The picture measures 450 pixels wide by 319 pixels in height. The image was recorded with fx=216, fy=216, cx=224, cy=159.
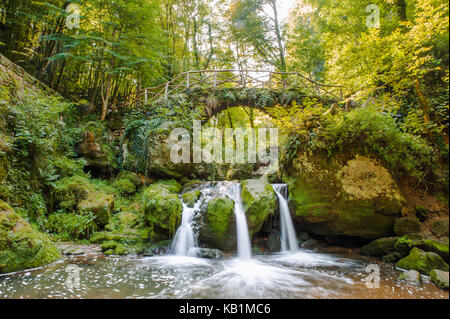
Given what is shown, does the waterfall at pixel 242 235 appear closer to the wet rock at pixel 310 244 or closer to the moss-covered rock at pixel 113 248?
the wet rock at pixel 310 244

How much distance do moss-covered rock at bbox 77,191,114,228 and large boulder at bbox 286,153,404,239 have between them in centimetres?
521

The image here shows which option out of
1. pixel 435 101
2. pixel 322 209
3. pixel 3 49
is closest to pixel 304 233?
pixel 322 209

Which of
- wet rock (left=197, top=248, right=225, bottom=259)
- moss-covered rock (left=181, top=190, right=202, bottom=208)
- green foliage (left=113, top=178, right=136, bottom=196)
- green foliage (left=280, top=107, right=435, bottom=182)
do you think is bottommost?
wet rock (left=197, top=248, right=225, bottom=259)

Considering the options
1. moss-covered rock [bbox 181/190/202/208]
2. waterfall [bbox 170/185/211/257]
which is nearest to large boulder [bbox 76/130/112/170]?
moss-covered rock [bbox 181/190/202/208]

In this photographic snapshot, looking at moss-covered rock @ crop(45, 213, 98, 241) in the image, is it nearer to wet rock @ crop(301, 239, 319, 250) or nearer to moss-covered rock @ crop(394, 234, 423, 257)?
wet rock @ crop(301, 239, 319, 250)

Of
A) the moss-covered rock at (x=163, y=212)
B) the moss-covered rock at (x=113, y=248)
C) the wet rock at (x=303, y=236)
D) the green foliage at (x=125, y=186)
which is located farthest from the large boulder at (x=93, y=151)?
the wet rock at (x=303, y=236)

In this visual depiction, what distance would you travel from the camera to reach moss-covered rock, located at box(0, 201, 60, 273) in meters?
3.54

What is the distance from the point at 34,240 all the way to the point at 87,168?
455 cm

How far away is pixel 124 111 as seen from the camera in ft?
32.9

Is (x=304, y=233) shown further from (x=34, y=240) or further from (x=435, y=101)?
(x=34, y=240)

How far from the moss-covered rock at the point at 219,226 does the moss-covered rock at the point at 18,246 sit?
3.24 metres

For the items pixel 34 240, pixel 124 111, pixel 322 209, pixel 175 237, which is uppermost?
pixel 124 111

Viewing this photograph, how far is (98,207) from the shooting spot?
5.96 meters

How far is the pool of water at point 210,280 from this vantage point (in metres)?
3.00
